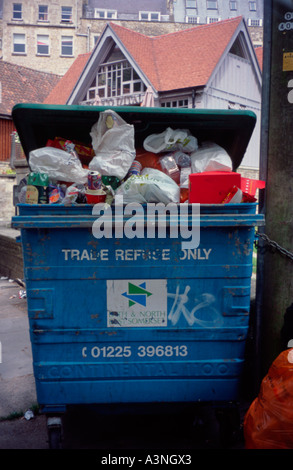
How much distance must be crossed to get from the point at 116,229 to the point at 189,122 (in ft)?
2.76

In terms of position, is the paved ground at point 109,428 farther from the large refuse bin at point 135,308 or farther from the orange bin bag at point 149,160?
the orange bin bag at point 149,160

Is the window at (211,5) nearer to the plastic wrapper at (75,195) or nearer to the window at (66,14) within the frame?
the window at (66,14)

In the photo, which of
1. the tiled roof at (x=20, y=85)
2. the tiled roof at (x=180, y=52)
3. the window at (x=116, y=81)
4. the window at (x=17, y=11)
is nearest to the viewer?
the tiled roof at (x=180, y=52)

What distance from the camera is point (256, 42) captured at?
1720 inches

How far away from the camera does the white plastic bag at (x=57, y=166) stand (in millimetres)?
2406

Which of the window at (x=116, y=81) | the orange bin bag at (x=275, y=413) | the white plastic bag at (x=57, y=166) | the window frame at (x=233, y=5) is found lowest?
the orange bin bag at (x=275, y=413)

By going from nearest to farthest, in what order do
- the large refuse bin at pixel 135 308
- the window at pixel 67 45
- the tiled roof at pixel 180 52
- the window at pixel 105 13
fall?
the large refuse bin at pixel 135 308 < the tiled roof at pixel 180 52 < the window at pixel 67 45 < the window at pixel 105 13

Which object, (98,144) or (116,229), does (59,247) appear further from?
(98,144)

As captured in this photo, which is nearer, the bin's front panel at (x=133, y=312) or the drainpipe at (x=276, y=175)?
the bin's front panel at (x=133, y=312)

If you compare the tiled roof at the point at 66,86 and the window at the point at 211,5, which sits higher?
the window at the point at 211,5

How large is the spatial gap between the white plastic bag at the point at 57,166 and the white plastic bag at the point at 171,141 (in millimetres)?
464

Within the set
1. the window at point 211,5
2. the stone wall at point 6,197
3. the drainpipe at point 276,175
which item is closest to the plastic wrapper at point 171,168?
Result: the drainpipe at point 276,175

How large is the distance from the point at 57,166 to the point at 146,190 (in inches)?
22.2

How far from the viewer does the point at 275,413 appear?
6.56ft
